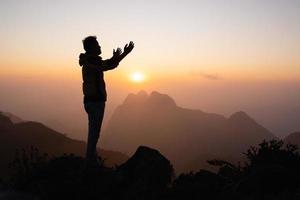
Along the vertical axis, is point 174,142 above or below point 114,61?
above

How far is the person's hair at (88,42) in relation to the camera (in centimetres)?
777

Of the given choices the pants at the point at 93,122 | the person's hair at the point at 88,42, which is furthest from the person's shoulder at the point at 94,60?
the pants at the point at 93,122

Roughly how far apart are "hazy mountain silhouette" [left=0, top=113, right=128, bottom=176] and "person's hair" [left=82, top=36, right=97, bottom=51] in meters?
66.3

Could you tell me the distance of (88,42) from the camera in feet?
25.5

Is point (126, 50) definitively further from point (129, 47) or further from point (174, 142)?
point (174, 142)

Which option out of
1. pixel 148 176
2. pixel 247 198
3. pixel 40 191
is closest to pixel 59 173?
pixel 40 191

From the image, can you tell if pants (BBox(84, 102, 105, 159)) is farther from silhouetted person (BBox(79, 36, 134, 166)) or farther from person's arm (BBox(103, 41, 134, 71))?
person's arm (BBox(103, 41, 134, 71))

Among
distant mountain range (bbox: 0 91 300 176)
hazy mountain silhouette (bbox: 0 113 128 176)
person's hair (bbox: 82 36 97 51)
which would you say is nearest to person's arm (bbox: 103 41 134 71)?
person's hair (bbox: 82 36 97 51)

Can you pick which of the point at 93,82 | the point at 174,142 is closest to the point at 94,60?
the point at 93,82

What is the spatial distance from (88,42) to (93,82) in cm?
78

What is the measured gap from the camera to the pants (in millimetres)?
7871

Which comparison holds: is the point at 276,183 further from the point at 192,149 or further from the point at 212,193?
the point at 192,149

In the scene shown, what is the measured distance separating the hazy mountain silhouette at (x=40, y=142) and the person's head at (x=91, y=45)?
6629cm

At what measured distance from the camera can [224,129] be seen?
19912cm
